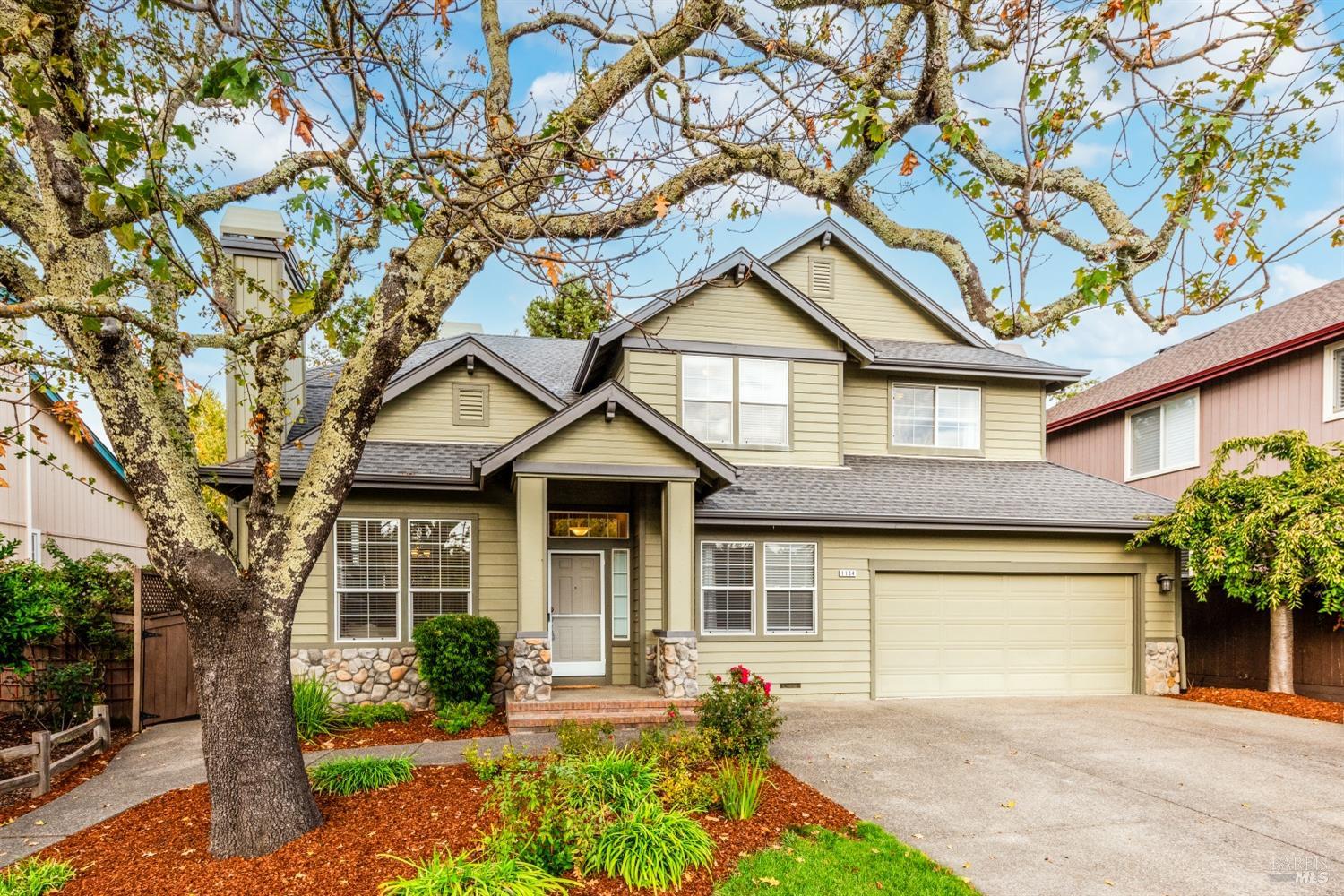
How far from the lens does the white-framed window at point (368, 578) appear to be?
376 inches

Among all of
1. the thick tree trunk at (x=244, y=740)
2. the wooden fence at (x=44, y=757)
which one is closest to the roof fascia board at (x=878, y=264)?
the thick tree trunk at (x=244, y=740)

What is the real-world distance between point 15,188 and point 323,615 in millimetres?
6041

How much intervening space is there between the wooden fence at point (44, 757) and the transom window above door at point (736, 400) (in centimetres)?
783

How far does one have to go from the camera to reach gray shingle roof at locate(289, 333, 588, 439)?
1098 centimetres

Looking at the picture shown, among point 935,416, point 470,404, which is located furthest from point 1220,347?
point 470,404

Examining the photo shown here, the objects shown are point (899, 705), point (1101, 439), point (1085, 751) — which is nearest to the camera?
point (1085, 751)

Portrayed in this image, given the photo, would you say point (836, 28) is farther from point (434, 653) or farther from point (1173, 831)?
point (434, 653)

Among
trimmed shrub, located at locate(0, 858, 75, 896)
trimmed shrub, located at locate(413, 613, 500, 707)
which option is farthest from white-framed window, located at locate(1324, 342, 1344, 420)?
trimmed shrub, located at locate(0, 858, 75, 896)

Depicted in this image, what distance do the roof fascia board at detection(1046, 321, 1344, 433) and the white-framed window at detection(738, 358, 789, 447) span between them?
8.84m

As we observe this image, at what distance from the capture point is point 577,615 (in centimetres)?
1020

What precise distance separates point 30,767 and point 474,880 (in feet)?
18.1

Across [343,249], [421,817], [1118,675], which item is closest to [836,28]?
[343,249]

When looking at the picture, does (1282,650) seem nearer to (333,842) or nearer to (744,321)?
(744,321)

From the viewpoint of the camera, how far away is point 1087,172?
4535 millimetres
